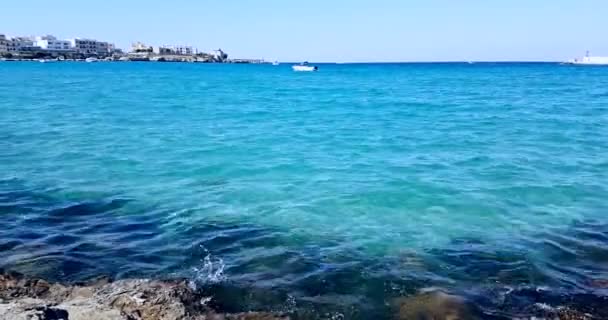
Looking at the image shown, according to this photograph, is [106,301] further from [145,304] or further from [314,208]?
[314,208]

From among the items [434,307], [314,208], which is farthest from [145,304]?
[314,208]

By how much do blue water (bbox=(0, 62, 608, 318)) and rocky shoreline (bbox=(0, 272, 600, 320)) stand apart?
0.32 metres

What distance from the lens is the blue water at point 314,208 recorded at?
841 centimetres

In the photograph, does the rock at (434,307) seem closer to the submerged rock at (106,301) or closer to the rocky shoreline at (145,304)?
the rocky shoreline at (145,304)

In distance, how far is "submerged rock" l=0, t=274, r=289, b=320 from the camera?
20.8ft

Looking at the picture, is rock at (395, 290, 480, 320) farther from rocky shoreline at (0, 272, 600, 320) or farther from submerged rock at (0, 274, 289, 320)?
submerged rock at (0, 274, 289, 320)

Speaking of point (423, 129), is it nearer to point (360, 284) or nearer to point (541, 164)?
point (541, 164)

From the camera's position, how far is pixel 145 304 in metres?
6.88

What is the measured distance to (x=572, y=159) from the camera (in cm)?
1848

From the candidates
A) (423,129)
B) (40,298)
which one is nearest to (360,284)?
(40,298)

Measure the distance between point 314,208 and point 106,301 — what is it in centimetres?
635

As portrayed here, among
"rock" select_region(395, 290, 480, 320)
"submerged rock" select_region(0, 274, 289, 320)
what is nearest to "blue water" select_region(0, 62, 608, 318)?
"rock" select_region(395, 290, 480, 320)

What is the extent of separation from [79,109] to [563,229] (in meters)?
31.8

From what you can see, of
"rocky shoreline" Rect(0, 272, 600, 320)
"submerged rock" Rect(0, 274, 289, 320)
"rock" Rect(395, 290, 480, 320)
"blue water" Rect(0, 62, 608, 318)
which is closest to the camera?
"submerged rock" Rect(0, 274, 289, 320)
